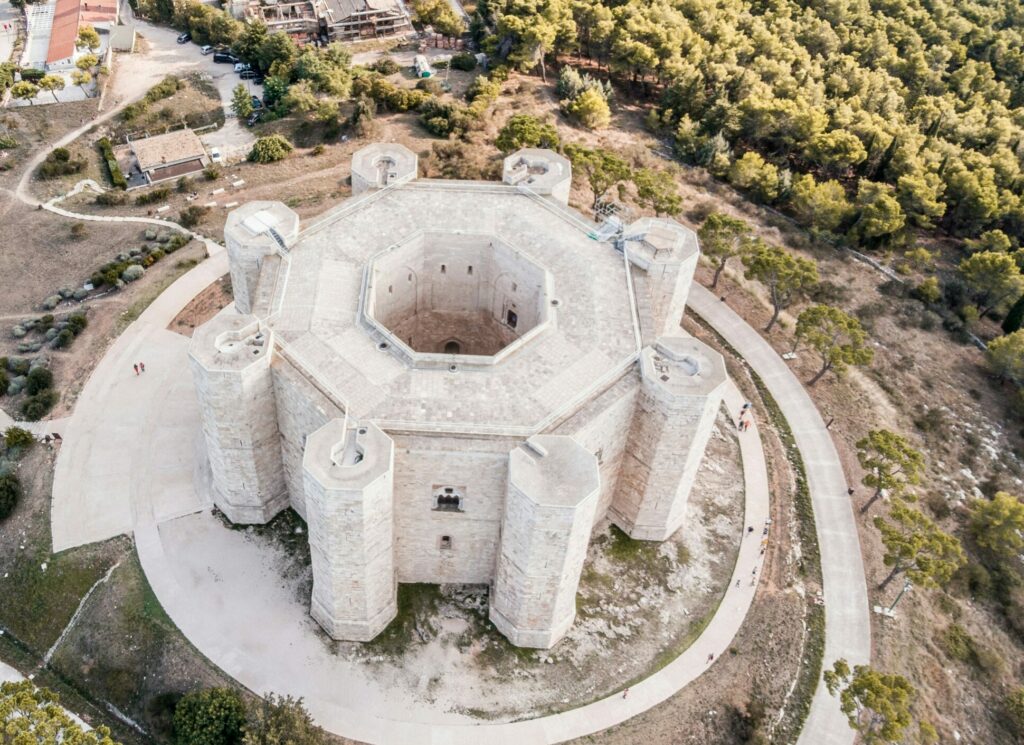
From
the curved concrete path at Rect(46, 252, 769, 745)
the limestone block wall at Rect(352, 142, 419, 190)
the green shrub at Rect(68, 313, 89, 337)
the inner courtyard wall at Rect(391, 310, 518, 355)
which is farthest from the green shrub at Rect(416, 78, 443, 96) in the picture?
the green shrub at Rect(68, 313, 89, 337)

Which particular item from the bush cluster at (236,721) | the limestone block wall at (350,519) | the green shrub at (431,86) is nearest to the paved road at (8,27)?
the green shrub at (431,86)

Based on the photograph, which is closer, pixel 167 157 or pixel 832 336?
pixel 832 336

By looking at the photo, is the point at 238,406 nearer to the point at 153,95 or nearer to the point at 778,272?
the point at 778,272

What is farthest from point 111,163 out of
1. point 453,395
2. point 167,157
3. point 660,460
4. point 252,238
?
point 660,460

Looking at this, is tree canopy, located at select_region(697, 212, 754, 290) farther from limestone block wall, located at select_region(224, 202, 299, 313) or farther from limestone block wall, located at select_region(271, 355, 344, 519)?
limestone block wall, located at select_region(271, 355, 344, 519)

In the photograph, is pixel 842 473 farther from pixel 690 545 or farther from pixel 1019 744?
pixel 1019 744

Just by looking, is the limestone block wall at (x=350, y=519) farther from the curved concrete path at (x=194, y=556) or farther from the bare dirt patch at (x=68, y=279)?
the bare dirt patch at (x=68, y=279)
